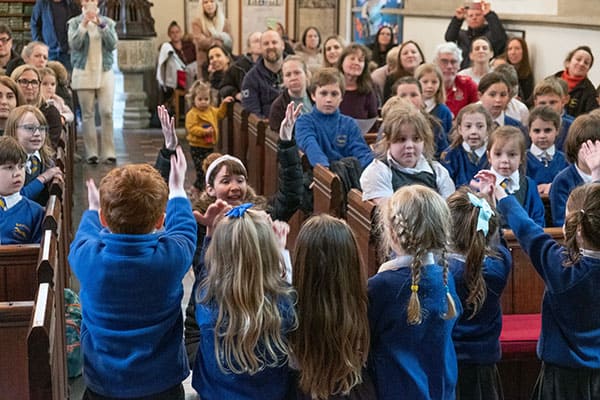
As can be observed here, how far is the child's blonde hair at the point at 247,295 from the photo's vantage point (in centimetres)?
296

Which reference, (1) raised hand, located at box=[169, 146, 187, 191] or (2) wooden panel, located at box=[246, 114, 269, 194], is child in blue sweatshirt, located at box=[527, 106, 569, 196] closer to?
(2) wooden panel, located at box=[246, 114, 269, 194]

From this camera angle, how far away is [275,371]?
121 inches

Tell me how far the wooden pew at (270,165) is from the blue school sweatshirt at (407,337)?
410 centimetres

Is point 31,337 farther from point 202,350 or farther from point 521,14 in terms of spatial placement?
point 521,14

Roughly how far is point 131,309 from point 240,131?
5.68 m

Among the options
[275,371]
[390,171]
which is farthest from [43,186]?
[275,371]

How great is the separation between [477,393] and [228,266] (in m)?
1.14

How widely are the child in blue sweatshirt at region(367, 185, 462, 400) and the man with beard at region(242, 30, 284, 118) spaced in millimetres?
5278

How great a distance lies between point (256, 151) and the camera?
26.0ft

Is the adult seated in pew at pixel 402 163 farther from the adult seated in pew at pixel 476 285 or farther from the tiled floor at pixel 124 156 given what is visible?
the tiled floor at pixel 124 156

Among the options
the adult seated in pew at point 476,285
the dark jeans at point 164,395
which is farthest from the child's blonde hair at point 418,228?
the dark jeans at point 164,395

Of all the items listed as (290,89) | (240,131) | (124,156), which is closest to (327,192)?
(290,89)

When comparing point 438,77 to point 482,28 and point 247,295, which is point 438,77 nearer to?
point 482,28

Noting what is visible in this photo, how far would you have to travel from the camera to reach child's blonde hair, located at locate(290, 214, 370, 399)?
3.02m
